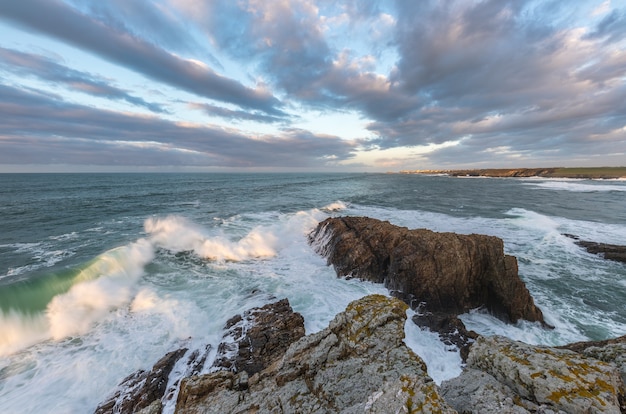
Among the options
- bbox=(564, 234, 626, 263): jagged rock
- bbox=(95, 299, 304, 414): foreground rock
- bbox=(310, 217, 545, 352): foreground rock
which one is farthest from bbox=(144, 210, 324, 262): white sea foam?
bbox=(564, 234, 626, 263): jagged rock

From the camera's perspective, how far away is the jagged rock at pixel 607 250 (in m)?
20.9

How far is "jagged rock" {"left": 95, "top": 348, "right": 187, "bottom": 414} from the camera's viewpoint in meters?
8.41

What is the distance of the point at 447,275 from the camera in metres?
14.7

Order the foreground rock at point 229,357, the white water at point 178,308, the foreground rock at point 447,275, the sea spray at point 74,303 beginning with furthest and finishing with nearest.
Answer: the foreground rock at point 447,275 → the sea spray at point 74,303 → the white water at point 178,308 → the foreground rock at point 229,357

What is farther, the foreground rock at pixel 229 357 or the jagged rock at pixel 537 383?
the foreground rock at pixel 229 357

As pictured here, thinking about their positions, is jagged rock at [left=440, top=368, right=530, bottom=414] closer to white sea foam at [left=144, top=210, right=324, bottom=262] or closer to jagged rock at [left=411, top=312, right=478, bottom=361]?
jagged rock at [left=411, top=312, right=478, bottom=361]

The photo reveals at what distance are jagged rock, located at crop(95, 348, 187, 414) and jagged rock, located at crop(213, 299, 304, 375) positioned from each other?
70.6 inches

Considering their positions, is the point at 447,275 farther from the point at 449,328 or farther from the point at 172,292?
the point at 172,292

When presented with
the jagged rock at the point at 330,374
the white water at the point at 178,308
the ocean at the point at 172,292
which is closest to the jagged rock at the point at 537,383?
the jagged rock at the point at 330,374

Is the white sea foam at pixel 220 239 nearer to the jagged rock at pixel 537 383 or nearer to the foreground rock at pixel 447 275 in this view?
the foreground rock at pixel 447 275

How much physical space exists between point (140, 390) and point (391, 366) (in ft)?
28.4

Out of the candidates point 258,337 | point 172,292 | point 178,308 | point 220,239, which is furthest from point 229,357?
point 220,239

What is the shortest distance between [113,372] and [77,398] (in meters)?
1.11

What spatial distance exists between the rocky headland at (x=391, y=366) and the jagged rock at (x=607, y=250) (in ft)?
46.3
